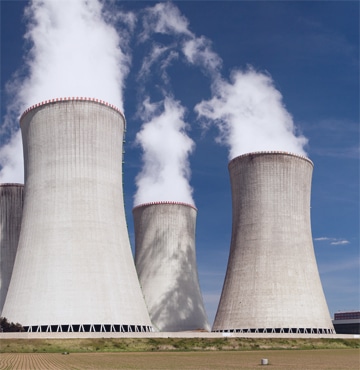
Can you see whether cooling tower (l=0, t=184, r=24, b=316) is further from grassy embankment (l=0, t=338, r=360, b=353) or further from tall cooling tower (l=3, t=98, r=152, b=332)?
grassy embankment (l=0, t=338, r=360, b=353)

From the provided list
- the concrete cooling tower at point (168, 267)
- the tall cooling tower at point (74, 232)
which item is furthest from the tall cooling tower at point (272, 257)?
the concrete cooling tower at point (168, 267)

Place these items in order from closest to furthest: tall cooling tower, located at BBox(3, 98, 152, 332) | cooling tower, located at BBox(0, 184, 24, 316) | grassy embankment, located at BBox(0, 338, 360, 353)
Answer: grassy embankment, located at BBox(0, 338, 360, 353) < tall cooling tower, located at BBox(3, 98, 152, 332) < cooling tower, located at BBox(0, 184, 24, 316)

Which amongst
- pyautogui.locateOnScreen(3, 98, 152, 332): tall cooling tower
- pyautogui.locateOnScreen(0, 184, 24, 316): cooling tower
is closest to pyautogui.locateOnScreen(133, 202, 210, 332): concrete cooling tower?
pyautogui.locateOnScreen(0, 184, 24, 316): cooling tower

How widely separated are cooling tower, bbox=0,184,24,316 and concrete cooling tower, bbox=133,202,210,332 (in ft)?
40.6

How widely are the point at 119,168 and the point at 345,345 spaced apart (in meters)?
20.3

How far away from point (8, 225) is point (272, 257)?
21.3m

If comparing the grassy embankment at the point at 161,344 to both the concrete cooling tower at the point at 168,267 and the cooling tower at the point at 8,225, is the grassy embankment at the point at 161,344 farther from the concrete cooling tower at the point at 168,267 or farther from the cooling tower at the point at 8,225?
the concrete cooling tower at the point at 168,267

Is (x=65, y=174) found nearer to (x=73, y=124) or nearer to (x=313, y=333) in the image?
(x=73, y=124)

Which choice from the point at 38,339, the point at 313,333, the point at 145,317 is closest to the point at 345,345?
the point at 313,333

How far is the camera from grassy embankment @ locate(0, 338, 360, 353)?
32719mm

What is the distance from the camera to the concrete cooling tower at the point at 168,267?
5475 cm

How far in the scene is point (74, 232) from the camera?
36.7m

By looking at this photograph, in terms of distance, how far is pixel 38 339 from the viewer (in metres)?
33.1

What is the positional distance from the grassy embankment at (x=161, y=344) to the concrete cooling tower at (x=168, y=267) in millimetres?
15958
